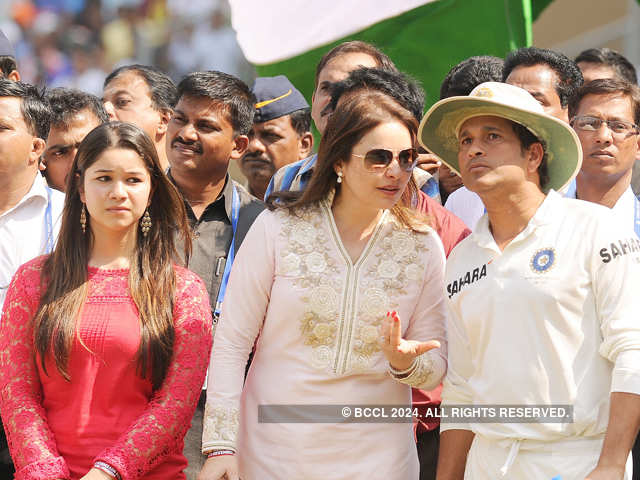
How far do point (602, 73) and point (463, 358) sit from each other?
8.78 feet

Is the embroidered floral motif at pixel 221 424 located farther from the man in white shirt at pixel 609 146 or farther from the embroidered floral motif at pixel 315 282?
the man in white shirt at pixel 609 146

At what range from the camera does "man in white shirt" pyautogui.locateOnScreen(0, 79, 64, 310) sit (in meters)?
4.29

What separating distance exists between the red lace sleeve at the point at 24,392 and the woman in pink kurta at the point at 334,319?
0.54 meters

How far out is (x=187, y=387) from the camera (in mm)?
3541

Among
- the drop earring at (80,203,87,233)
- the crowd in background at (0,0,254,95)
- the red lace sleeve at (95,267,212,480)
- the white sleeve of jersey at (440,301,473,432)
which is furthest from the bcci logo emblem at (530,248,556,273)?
the crowd in background at (0,0,254,95)

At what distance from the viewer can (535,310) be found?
312 cm

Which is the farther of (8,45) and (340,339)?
(8,45)

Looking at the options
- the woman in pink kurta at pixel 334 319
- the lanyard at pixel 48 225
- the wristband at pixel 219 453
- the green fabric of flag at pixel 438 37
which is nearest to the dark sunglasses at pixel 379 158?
the woman in pink kurta at pixel 334 319

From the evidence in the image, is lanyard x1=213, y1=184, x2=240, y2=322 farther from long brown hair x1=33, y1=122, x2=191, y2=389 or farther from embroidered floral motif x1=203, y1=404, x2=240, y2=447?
embroidered floral motif x1=203, y1=404, x2=240, y2=447

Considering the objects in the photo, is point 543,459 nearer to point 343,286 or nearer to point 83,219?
point 343,286

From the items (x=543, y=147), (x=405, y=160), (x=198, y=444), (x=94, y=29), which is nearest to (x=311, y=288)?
(x=405, y=160)

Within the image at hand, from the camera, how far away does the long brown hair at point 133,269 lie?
11.4 feet

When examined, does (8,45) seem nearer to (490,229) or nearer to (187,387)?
(187,387)

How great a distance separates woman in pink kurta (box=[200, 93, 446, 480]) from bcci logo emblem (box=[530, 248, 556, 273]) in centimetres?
45
